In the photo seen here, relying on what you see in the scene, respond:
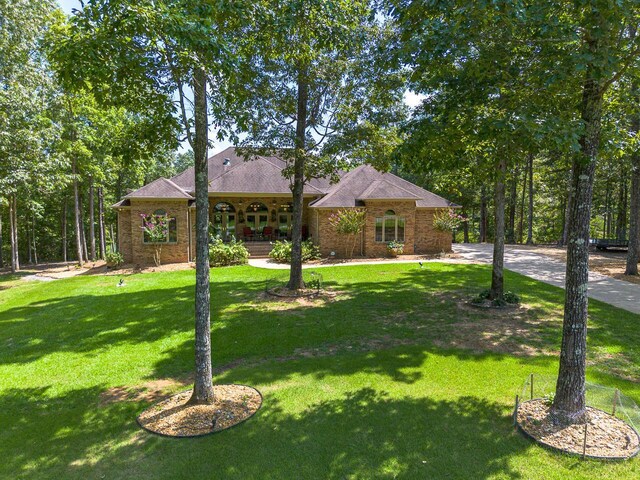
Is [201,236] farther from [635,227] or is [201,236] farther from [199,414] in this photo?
[635,227]

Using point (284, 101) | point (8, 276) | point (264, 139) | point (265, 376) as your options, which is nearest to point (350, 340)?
point (265, 376)

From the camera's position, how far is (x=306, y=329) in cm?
881

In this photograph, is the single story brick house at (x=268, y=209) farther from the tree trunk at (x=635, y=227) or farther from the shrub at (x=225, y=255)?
the tree trunk at (x=635, y=227)

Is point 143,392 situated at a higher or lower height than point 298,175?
lower

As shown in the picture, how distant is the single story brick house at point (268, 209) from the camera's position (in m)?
19.6

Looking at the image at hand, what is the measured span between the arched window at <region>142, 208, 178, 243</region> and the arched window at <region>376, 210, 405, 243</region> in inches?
435

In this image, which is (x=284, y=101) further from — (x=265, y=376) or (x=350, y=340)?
(x=265, y=376)

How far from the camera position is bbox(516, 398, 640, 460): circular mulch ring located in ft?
13.6

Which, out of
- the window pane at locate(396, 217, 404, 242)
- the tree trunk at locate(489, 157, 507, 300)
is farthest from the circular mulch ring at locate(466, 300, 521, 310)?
the window pane at locate(396, 217, 404, 242)

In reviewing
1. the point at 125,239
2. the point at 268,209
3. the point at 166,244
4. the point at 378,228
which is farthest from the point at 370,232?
the point at 125,239

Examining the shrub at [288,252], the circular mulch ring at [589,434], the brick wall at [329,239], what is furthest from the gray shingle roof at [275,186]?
the circular mulch ring at [589,434]

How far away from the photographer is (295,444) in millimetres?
4453

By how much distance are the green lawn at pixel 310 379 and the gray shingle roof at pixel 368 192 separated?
8.89 metres

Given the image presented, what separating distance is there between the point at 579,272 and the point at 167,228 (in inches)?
730
